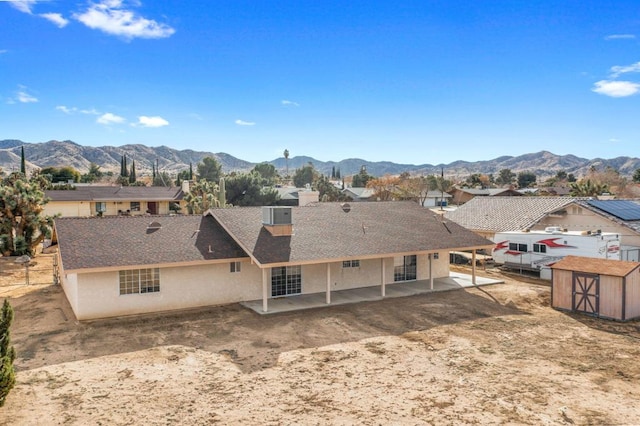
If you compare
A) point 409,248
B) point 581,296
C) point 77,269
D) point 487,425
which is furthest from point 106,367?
point 581,296

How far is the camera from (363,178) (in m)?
114

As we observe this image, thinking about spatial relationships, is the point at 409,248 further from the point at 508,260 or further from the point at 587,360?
the point at 508,260

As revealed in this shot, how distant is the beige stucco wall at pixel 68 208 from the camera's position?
48.3 meters

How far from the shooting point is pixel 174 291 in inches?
767

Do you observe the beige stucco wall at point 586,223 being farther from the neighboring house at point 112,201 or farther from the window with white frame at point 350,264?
the neighboring house at point 112,201

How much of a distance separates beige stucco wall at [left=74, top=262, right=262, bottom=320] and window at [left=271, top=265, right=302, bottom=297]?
0.72 meters

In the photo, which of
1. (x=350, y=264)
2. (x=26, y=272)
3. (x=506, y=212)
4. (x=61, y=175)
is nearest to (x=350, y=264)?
(x=350, y=264)

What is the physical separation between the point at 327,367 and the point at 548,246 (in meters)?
20.4

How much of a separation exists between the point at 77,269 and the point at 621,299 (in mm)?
21392

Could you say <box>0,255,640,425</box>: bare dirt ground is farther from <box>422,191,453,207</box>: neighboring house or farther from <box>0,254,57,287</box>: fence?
<box>422,191,453,207</box>: neighboring house

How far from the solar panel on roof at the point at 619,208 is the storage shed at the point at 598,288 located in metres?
14.1

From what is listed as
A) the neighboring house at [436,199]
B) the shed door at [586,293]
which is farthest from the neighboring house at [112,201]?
the neighboring house at [436,199]

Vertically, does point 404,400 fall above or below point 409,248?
below

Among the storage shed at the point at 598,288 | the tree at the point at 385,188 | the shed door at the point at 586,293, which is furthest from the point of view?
the tree at the point at 385,188
